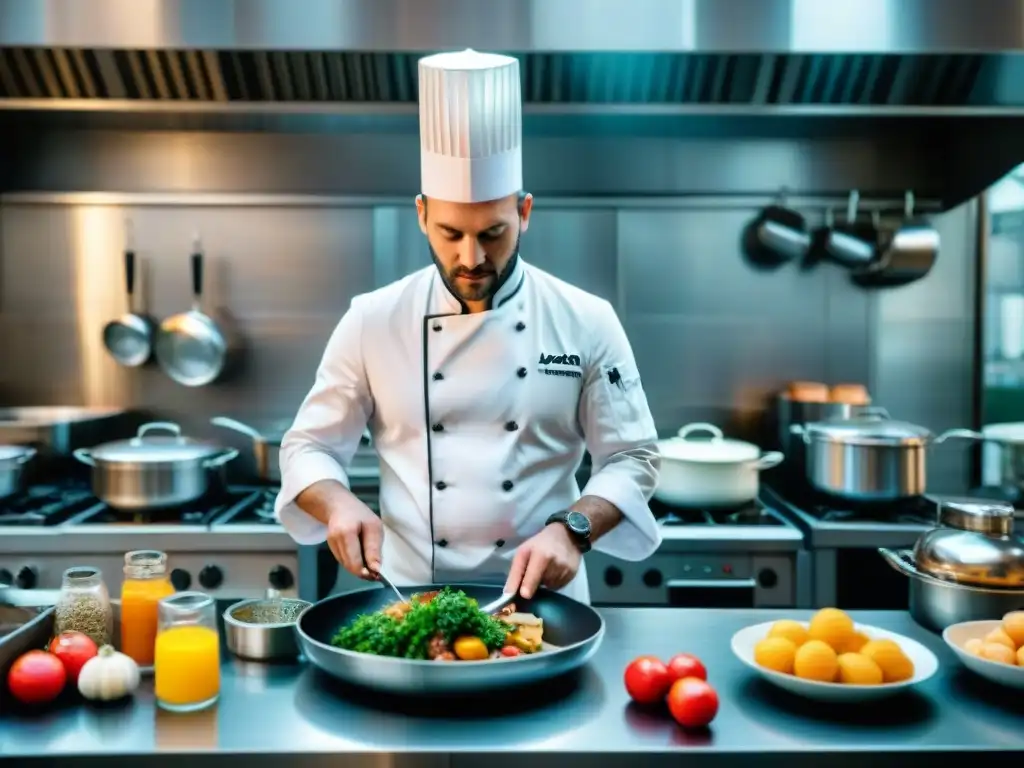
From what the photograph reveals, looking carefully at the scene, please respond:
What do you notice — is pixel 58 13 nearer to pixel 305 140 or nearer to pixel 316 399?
pixel 305 140

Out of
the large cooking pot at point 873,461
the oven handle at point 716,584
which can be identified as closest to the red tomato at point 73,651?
the oven handle at point 716,584

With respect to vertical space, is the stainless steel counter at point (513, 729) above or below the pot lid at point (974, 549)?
below

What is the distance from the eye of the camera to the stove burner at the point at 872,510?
10.1 ft

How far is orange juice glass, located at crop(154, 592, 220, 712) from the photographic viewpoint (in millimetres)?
1490

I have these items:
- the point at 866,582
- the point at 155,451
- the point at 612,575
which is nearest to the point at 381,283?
the point at 155,451

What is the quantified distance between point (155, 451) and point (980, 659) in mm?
2397

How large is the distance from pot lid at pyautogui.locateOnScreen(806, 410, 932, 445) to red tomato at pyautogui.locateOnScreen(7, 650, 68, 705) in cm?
232

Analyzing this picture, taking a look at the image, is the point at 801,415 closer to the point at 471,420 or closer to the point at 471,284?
the point at 471,420

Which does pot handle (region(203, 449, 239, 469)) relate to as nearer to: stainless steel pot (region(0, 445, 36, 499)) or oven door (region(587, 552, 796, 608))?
stainless steel pot (region(0, 445, 36, 499))

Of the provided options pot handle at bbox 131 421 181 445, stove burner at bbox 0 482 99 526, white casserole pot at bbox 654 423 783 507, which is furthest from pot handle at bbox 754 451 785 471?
stove burner at bbox 0 482 99 526

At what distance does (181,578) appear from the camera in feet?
9.89

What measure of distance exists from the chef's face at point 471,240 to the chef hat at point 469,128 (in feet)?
0.08

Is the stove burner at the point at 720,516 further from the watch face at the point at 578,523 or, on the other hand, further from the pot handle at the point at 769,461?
the watch face at the point at 578,523

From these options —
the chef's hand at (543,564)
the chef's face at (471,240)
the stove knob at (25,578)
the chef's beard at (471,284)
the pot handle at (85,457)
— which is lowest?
the stove knob at (25,578)
